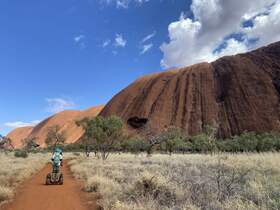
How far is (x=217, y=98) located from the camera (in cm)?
7106

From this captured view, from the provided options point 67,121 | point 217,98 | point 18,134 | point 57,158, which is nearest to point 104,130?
point 57,158

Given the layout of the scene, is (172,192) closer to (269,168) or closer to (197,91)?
(269,168)

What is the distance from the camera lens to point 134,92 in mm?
88562

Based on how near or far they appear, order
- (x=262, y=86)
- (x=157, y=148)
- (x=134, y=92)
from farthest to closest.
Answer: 1. (x=134, y=92)
2. (x=262, y=86)
3. (x=157, y=148)

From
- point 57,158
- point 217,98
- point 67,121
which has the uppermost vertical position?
point 67,121

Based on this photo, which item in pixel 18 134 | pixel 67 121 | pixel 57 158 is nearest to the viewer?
pixel 57 158

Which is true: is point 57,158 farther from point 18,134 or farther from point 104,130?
point 18,134

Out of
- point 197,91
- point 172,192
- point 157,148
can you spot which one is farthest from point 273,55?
point 172,192

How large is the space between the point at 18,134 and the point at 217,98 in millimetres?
138496

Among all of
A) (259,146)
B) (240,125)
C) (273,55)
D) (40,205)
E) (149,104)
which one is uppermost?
(273,55)

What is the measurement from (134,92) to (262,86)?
113 feet

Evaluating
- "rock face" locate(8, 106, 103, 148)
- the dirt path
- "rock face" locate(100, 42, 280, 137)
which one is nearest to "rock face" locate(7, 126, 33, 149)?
"rock face" locate(8, 106, 103, 148)

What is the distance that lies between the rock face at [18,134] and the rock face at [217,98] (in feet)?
333

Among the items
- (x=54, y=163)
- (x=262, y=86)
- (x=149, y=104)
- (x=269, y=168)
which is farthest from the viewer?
(x=149, y=104)
